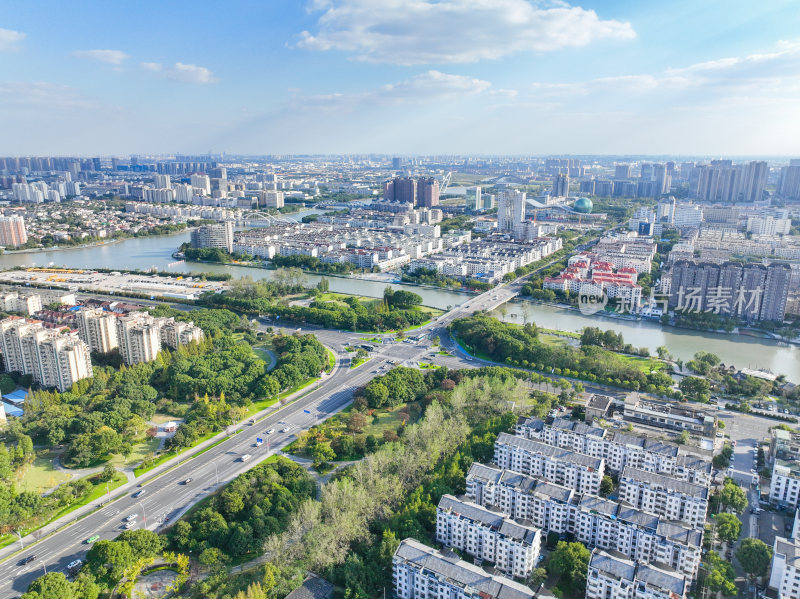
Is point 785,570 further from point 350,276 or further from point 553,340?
point 350,276

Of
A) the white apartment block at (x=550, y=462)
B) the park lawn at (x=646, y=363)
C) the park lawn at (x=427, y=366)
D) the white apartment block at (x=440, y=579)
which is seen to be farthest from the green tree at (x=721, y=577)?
the park lawn at (x=427, y=366)

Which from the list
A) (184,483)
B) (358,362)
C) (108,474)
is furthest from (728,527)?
(108,474)

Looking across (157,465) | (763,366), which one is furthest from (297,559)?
(763,366)

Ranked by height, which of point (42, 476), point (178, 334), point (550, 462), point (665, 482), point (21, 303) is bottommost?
point (42, 476)

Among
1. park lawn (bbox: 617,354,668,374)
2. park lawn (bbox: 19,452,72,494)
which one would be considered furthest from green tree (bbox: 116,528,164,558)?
park lawn (bbox: 617,354,668,374)

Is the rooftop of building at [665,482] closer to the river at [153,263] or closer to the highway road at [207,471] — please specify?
the highway road at [207,471]

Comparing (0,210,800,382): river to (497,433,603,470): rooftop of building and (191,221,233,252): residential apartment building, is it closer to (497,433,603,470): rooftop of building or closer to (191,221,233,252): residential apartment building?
(191,221,233,252): residential apartment building
